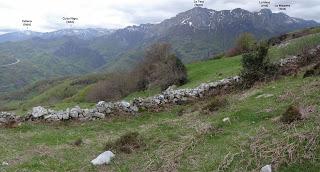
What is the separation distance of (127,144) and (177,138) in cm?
219

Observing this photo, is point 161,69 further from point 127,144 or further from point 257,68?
point 127,144

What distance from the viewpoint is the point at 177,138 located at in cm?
1789

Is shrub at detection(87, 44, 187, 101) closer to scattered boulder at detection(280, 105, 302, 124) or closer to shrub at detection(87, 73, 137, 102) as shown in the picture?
shrub at detection(87, 73, 137, 102)

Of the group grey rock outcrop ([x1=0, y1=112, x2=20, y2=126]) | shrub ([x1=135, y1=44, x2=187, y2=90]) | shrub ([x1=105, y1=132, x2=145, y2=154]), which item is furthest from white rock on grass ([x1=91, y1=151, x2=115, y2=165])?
shrub ([x1=135, y1=44, x2=187, y2=90])

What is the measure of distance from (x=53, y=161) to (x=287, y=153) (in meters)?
8.58

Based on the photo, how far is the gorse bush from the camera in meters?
31.7

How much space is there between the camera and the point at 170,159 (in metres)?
14.9

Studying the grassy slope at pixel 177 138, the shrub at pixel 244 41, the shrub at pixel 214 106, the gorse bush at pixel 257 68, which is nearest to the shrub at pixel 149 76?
the shrub at pixel 244 41

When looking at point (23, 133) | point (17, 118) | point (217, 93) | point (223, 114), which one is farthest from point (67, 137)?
point (217, 93)

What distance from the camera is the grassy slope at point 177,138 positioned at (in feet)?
47.3

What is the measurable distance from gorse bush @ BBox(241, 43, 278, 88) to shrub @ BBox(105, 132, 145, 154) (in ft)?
49.8

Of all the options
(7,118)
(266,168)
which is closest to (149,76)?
(7,118)

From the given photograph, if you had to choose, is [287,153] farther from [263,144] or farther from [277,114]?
[277,114]

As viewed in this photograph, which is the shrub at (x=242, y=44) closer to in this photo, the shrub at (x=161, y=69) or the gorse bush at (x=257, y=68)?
the shrub at (x=161, y=69)
